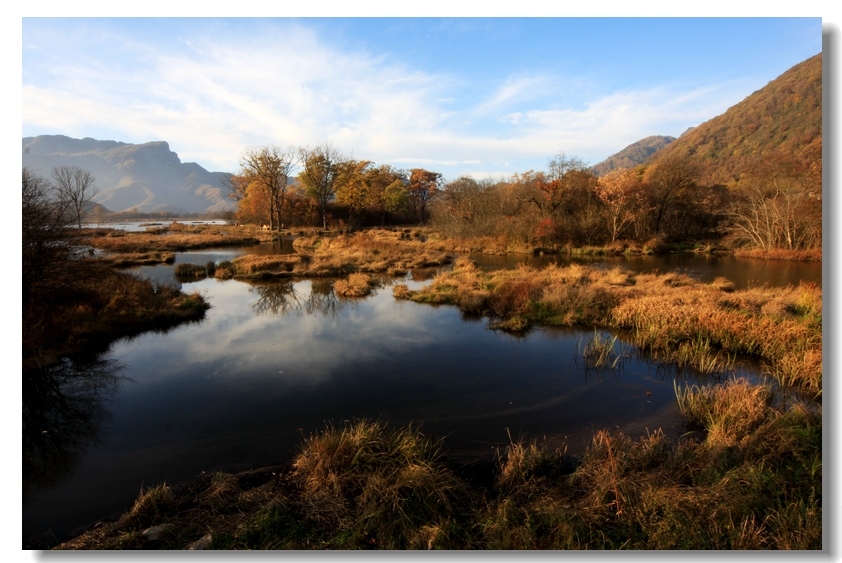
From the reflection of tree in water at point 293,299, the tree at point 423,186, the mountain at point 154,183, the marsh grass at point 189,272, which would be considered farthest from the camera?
the mountain at point 154,183

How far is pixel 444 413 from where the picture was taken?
761 cm

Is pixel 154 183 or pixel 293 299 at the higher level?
pixel 154 183

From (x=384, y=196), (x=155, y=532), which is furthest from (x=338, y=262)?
(x=384, y=196)

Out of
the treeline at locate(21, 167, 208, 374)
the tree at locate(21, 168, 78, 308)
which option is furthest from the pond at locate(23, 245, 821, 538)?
the tree at locate(21, 168, 78, 308)

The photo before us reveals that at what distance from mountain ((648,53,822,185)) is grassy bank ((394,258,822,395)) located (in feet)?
14.0

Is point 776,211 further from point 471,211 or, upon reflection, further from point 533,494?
point 533,494

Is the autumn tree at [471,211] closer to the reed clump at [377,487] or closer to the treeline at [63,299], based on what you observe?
the treeline at [63,299]

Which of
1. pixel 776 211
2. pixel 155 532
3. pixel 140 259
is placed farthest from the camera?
Result: pixel 140 259

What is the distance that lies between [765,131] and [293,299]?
21.8 m

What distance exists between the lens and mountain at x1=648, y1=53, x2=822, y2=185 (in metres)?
6.39

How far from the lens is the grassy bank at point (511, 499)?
3.98 m

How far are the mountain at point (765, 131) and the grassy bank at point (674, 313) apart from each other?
14.0 feet

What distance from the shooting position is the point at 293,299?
58.2 feet

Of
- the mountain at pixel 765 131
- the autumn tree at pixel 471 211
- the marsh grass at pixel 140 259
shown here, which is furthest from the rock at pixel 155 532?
the autumn tree at pixel 471 211
